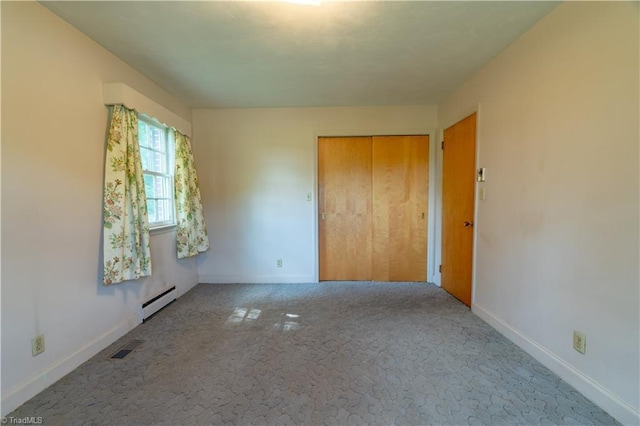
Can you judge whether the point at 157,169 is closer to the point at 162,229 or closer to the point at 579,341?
the point at 162,229

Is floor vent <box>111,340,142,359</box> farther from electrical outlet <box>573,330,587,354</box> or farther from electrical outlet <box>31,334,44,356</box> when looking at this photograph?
electrical outlet <box>573,330,587,354</box>

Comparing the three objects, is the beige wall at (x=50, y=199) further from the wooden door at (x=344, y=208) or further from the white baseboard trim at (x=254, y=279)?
the wooden door at (x=344, y=208)

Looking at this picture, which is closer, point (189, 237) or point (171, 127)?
point (171, 127)

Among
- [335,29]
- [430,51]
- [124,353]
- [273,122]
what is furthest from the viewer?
[273,122]

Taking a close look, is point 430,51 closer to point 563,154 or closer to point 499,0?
point 499,0

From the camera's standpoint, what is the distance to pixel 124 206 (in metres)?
2.13

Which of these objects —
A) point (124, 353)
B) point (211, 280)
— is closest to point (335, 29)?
point (124, 353)

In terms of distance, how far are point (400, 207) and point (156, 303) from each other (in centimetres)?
311

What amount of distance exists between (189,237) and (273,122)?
72.3 inches

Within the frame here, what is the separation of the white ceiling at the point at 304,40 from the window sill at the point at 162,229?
1.53 meters

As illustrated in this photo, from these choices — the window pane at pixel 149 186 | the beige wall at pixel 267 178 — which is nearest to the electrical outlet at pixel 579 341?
the beige wall at pixel 267 178

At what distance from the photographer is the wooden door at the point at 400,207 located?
3539mm

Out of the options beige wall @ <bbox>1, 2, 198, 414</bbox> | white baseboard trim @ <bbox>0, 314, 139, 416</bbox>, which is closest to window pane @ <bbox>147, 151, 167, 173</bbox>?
beige wall @ <bbox>1, 2, 198, 414</bbox>

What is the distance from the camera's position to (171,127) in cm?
291
